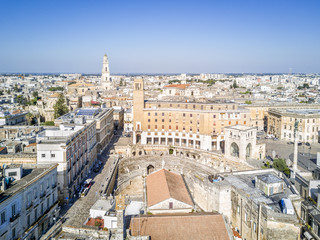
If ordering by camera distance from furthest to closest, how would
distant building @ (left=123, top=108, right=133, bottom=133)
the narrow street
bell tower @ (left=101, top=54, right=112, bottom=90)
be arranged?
bell tower @ (left=101, top=54, right=112, bottom=90) → distant building @ (left=123, top=108, right=133, bottom=133) → the narrow street

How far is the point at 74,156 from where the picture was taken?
36.9 metres

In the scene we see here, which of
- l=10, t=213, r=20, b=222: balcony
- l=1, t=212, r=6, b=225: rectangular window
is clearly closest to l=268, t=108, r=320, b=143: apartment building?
l=10, t=213, r=20, b=222: balcony

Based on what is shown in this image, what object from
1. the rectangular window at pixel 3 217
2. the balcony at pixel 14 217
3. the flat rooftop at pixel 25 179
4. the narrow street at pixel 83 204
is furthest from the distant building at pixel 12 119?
the rectangular window at pixel 3 217

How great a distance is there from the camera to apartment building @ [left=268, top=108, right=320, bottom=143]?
65.6 m

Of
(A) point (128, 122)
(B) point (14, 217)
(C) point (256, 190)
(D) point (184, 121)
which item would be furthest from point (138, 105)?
(B) point (14, 217)

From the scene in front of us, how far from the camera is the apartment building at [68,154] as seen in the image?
32938 mm

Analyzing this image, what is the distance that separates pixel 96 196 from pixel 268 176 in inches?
819

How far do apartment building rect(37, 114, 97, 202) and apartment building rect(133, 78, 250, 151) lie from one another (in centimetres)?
1695

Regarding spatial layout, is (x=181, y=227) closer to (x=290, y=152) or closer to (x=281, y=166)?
(x=281, y=166)

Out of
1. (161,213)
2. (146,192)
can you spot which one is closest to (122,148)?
(146,192)

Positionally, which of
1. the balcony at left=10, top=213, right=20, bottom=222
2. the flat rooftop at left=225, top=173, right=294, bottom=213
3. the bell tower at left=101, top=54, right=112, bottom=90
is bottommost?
the flat rooftop at left=225, top=173, right=294, bottom=213

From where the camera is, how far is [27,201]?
80.5 ft

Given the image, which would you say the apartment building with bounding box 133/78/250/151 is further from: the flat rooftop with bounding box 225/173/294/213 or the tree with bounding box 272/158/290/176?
the flat rooftop with bounding box 225/173/294/213

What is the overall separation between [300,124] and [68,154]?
5486 cm
